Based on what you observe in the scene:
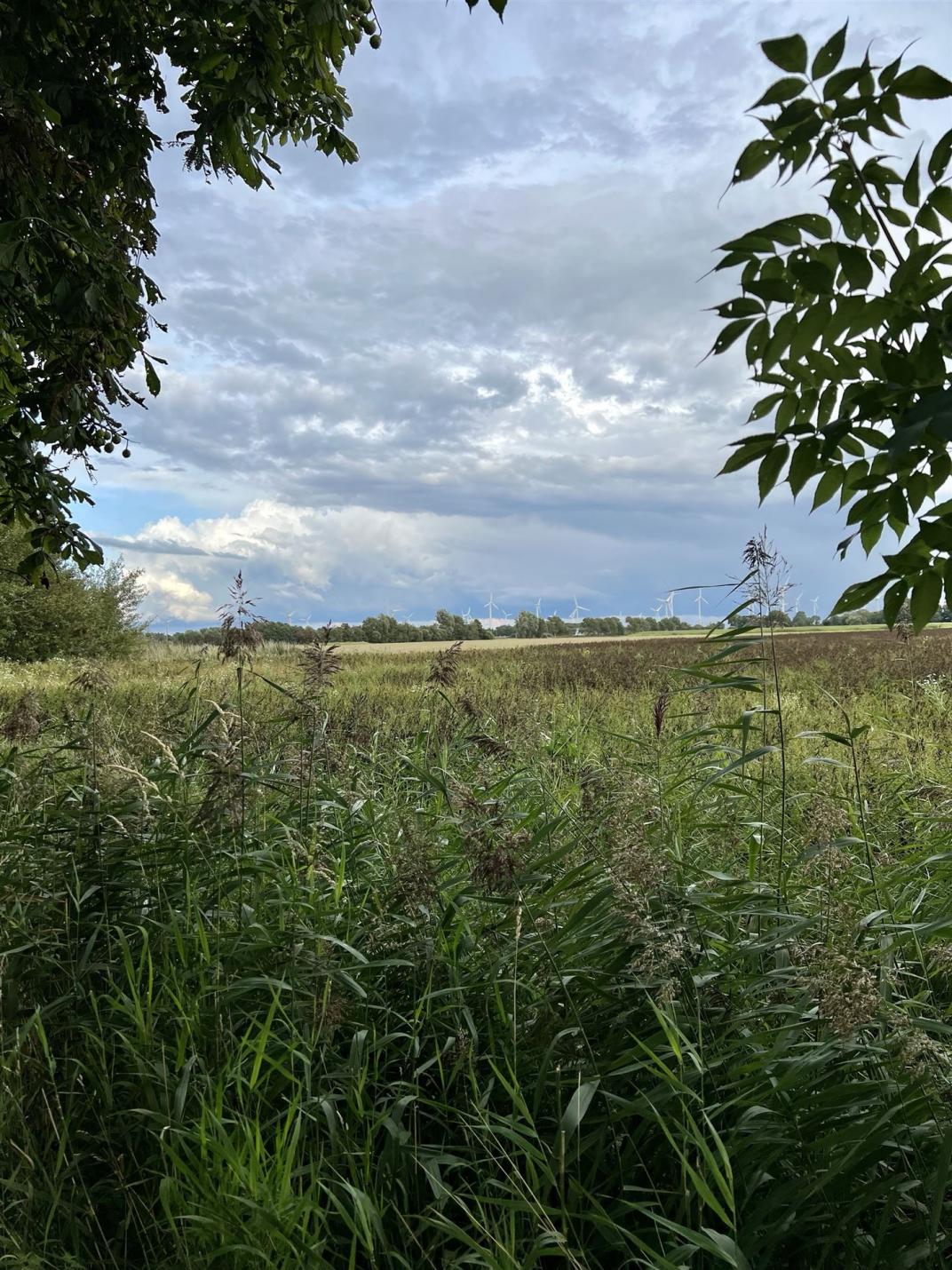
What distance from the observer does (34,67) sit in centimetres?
462

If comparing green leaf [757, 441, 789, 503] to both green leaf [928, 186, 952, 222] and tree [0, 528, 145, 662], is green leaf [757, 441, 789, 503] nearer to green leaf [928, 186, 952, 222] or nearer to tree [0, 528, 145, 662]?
green leaf [928, 186, 952, 222]

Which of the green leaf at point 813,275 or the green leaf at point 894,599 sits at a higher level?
the green leaf at point 813,275

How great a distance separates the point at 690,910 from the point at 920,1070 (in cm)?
85

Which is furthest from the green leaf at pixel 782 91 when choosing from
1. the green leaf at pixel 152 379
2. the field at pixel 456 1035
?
the green leaf at pixel 152 379

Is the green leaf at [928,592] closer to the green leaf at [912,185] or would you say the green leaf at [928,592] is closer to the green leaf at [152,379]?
the green leaf at [912,185]

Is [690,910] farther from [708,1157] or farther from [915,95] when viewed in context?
[915,95]

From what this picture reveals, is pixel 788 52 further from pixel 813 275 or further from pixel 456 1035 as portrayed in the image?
pixel 456 1035

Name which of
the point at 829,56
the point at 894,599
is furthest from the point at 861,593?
the point at 829,56

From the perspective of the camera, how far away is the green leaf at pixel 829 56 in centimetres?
171

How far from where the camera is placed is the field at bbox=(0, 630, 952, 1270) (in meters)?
2.03

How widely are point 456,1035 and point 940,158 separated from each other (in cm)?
275

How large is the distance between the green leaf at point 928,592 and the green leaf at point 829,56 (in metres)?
1.12

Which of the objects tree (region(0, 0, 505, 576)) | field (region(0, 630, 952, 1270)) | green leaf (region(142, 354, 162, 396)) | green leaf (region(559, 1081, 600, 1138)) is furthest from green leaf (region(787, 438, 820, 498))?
green leaf (region(142, 354, 162, 396))

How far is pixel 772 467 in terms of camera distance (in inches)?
78.4
